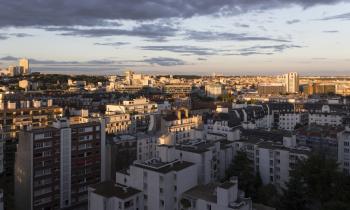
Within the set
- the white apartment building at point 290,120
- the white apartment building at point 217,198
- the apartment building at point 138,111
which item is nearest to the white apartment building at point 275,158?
the white apartment building at point 217,198

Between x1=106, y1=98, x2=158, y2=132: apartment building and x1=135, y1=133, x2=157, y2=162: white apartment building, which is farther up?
x1=106, y1=98, x2=158, y2=132: apartment building

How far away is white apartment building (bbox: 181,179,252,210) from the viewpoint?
17.7 metres

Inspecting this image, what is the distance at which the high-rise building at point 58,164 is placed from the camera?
82.8 ft

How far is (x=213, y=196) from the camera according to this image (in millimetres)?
18969

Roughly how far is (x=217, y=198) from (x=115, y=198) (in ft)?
17.6

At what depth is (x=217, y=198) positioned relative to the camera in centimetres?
Result: 1811

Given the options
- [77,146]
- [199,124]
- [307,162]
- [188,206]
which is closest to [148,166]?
[188,206]

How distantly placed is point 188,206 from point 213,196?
152 centimetres

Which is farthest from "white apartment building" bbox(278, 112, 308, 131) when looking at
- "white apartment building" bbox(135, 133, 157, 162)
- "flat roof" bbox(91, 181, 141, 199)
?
A: "flat roof" bbox(91, 181, 141, 199)

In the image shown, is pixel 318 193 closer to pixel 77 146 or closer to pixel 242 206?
pixel 242 206

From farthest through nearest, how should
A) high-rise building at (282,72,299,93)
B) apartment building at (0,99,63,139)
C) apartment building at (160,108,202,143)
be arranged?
high-rise building at (282,72,299,93) → apartment building at (160,108,202,143) → apartment building at (0,99,63,139)

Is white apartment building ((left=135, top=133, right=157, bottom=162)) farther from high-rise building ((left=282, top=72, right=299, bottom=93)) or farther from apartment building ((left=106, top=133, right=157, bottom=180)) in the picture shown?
high-rise building ((left=282, top=72, right=299, bottom=93))

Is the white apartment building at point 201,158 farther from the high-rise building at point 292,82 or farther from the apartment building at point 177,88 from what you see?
the high-rise building at point 292,82

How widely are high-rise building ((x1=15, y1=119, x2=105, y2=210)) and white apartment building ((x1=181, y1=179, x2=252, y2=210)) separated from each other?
34.0ft
